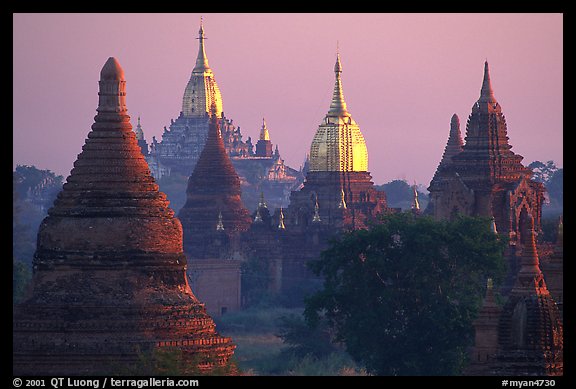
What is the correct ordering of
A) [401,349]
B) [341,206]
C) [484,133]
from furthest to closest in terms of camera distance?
1. [341,206]
2. [484,133]
3. [401,349]

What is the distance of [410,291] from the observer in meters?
72.5

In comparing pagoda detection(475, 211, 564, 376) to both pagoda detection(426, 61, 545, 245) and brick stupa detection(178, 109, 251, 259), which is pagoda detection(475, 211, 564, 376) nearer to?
pagoda detection(426, 61, 545, 245)

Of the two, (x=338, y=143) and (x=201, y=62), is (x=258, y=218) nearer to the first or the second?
(x=338, y=143)

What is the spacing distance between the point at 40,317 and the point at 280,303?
50.0m

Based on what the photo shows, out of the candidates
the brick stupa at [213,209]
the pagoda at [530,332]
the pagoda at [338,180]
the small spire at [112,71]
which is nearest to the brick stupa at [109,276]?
the small spire at [112,71]

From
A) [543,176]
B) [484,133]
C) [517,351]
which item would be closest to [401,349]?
[517,351]

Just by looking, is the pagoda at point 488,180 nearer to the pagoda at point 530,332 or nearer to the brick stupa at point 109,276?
the pagoda at point 530,332

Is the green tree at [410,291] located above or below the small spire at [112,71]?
below

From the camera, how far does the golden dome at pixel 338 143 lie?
11875cm

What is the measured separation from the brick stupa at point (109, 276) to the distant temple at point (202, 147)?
10149cm

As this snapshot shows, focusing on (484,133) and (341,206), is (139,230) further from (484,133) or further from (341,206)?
(341,206)

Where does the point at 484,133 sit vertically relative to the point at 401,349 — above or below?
above

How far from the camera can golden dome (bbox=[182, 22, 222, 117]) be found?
165875 millimetres

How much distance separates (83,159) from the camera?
61.2m
